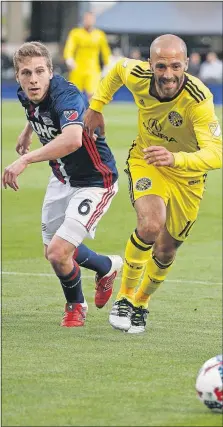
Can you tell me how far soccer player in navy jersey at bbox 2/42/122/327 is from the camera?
8.49m

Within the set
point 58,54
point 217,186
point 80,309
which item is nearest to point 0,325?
point 80,309

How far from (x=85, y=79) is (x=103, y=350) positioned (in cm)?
2201

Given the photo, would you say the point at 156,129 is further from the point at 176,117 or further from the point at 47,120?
the point at 47,120

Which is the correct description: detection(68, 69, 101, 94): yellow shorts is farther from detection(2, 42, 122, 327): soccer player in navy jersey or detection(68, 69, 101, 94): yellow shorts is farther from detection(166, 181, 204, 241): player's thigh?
detection(166, 181, 204, 241): player's thigh

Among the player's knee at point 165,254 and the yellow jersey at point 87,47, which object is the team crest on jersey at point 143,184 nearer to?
the player's knee at point 165,254

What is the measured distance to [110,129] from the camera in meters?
26.5

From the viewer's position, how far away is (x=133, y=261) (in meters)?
9.07

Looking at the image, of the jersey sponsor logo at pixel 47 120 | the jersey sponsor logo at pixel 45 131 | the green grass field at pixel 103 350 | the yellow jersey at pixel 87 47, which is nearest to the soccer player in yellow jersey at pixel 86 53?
the yellow jersey at pixel 87 47

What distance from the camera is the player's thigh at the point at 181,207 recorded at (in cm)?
900

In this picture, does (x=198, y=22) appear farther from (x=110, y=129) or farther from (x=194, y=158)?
(x=194, y=158)

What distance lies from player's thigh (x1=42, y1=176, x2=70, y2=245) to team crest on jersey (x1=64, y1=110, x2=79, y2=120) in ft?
2.70

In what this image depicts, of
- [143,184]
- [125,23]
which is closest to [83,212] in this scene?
[143,184]

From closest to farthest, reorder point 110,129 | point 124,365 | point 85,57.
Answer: point 124,365
point 110,129
point 85,57

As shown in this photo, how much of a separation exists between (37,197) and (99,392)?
460 inches
